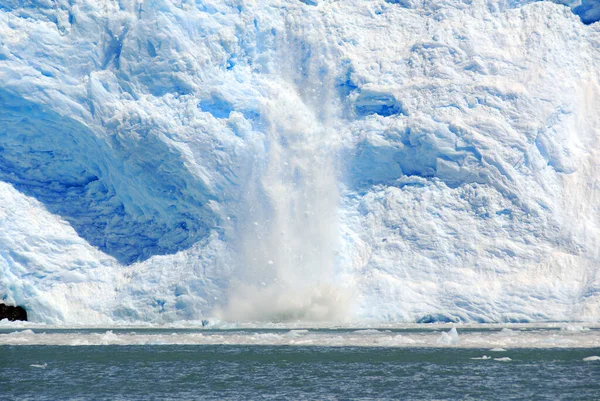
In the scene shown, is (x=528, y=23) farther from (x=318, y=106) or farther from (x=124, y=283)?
(x=124, y=283)

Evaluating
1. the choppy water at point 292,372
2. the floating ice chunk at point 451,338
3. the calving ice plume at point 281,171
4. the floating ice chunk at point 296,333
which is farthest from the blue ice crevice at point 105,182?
the floating ice chunk at point 451,338

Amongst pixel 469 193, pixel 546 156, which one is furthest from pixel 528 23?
pixel 469 193

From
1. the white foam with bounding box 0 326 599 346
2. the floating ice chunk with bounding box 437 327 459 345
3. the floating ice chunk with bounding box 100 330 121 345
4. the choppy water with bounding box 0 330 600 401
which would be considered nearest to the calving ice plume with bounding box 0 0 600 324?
the white foam with bounding box 0 326 599 346

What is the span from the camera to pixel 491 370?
1777 cm

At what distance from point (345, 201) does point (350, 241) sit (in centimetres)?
177

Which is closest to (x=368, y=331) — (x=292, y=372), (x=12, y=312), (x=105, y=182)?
(x=292, y=372)

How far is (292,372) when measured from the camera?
18.0 meters

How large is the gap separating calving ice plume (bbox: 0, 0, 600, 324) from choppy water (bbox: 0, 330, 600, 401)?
8080 millimetres

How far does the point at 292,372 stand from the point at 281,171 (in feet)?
57.4

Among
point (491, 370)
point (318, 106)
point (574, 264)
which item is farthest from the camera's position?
point (318, 106)

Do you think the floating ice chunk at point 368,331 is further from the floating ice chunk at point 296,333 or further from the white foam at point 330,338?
the floating ice chunk at point 296,333

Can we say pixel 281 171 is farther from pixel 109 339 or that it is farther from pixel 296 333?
pixel 109 339


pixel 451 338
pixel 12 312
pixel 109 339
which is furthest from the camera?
pixel 12 312

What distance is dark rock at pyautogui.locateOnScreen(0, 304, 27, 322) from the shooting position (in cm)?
3200
